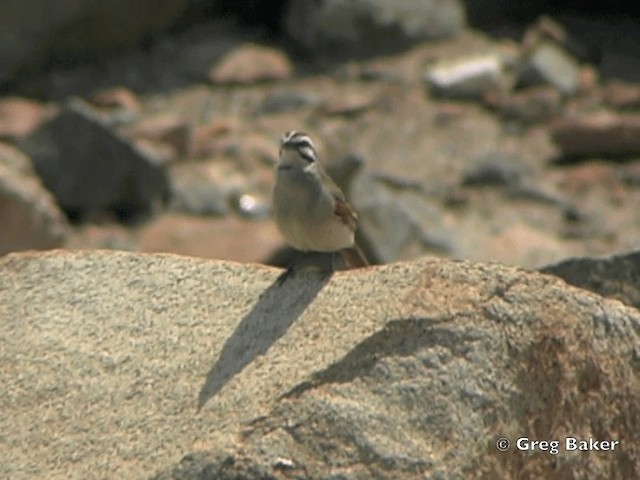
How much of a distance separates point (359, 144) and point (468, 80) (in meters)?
1.37

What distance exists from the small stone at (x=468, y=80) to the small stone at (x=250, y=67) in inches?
51.4

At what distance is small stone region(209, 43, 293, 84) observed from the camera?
1619cm

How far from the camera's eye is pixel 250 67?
1630 cm

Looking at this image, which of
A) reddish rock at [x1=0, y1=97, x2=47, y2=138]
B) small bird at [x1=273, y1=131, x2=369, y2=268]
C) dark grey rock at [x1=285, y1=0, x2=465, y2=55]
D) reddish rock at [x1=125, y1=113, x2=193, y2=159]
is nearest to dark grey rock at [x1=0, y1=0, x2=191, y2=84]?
reddish rock at [x1=0, y1=97, x2=47, y2=138]

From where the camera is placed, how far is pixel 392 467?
6.05m

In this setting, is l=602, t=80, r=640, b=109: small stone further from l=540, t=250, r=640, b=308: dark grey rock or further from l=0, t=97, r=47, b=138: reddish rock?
l=540, t=250, r=640, b=308: dark grey rock

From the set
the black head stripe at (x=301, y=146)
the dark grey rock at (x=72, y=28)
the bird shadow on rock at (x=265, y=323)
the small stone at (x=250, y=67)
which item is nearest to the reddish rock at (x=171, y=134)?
the small stone at (x=250, y=67)

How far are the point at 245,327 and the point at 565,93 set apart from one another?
382 inches

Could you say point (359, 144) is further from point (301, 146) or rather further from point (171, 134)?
point (301, 146)

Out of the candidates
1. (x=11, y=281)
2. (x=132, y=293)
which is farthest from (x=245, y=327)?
(x=11, y=281)

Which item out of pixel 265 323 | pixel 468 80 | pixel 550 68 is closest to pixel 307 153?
pixel 265 323

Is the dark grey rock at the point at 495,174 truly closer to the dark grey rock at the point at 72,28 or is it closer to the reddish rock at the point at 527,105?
the reddish rock at the point at 527,105

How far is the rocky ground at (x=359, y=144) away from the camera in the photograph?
13664 mm

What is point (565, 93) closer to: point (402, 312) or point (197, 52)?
point (197, 52)
